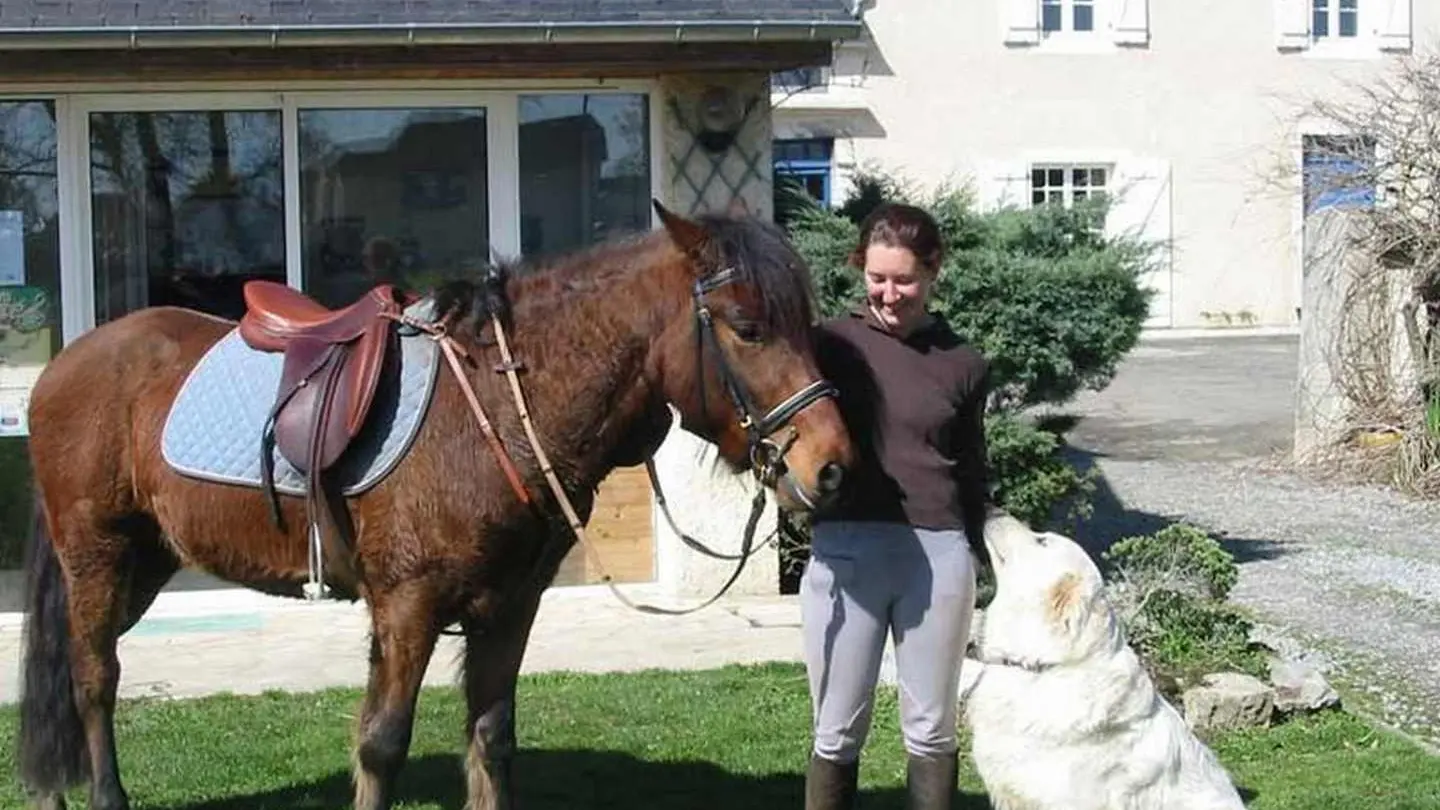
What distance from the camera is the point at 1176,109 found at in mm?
26922

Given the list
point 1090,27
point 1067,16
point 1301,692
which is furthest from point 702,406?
point 1090,27

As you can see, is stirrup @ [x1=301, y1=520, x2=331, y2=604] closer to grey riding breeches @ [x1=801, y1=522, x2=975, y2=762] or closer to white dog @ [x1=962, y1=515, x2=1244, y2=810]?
grey riding breeches @ [x1=801, y1=522, x2=975, y2=762]

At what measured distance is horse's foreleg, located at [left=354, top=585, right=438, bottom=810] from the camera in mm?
4375

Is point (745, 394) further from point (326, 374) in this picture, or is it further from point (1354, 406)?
point (1354, 406)

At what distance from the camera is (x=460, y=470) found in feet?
14.2

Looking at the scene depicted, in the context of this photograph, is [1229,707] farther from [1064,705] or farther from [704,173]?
[704,173]

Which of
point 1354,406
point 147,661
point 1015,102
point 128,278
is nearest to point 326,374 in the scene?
point 147,661

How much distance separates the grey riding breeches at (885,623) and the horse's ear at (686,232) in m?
0.74

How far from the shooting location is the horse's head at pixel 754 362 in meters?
3.85

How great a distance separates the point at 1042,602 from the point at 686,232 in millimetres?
1266

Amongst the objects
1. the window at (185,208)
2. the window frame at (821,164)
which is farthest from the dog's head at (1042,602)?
the window frame at (821,164)

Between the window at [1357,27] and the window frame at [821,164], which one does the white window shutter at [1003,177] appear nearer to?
the window frame at [821,164]

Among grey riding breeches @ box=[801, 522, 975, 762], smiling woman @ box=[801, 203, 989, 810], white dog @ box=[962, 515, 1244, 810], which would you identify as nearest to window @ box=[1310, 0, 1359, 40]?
white dog @ box=[962, 515, 1244, 810]

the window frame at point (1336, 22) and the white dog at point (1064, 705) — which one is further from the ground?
the window frame at point (1336, 22)
